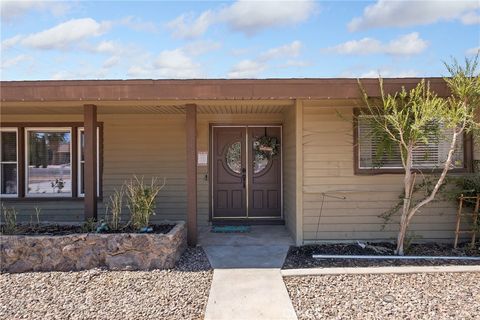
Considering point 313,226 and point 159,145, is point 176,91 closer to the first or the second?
point 159,145

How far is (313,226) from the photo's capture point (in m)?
6.00

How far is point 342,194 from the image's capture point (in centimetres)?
599

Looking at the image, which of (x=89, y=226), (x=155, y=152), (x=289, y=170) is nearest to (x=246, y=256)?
(x=289, y=170)

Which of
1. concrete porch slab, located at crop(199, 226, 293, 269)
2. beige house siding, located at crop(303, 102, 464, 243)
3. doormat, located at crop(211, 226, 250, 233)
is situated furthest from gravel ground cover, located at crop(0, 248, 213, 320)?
beige house siding, located at crop(303, 102, 464, 243)

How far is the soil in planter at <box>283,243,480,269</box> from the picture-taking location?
4.96 m

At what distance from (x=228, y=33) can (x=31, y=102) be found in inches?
340

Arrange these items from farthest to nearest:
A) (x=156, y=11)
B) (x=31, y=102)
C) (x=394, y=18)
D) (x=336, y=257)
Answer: (x=394, y=18) → (x=156, y=11) → (x=31, y=102) → (x=336, y=257)

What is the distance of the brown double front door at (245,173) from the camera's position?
777cm

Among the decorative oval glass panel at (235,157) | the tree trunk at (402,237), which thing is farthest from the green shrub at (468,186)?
the decorative oval glass panel at (235,157)

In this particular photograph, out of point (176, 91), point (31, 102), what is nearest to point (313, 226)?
point (176, 91)

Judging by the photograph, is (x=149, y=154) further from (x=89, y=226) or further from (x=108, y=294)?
(x=108, y=294)

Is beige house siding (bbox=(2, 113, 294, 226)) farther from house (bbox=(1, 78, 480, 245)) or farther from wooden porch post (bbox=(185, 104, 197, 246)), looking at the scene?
wooden porch post (bbox=(185, 104, 197, 246))

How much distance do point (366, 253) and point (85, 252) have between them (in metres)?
3.81

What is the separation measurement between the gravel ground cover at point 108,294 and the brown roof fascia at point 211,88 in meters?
2.33
